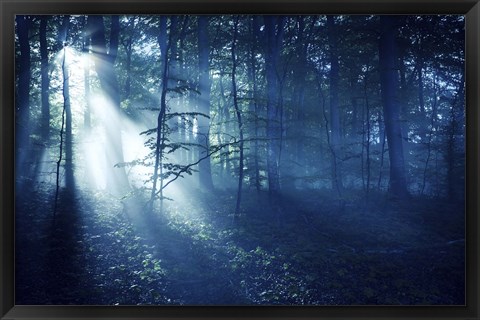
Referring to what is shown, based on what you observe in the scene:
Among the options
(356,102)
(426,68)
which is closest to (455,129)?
(426,68)

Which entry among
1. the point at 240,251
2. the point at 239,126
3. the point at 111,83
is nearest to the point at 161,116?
the point at 111,83

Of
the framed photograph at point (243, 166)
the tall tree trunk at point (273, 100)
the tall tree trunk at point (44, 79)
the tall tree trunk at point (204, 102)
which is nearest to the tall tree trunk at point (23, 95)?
the framed photograph at point (243, 166)

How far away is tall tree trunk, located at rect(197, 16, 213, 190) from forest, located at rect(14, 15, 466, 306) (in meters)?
0.02

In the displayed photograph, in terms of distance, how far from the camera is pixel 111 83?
10.1 feet

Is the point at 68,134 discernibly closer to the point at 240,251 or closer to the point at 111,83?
the point at 111,83

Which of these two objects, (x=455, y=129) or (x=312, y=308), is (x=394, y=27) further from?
(x=312, y=308)

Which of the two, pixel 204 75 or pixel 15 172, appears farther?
pixel 204 75

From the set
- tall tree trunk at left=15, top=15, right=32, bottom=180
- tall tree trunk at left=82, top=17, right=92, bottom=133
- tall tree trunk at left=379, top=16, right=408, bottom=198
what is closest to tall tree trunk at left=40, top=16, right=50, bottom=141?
tall tree trunk at left=15, top=15, right=32, bottom=180

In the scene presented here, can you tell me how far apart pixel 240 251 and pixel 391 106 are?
232cm

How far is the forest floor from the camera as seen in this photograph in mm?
3025

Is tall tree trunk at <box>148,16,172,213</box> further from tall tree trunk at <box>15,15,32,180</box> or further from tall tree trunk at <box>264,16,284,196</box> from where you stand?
tall tree trunk at <box>15,15,32,180</box>

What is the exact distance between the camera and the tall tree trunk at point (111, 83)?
2.99 meters

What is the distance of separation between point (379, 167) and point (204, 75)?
2.21 metres

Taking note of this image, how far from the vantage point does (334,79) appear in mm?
3131
